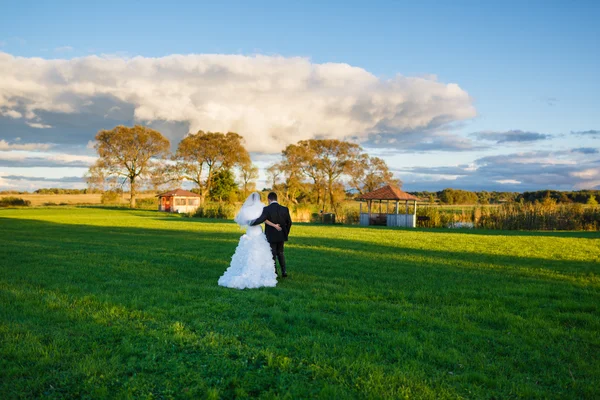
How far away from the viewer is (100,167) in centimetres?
6097

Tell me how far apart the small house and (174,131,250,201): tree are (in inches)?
69.4

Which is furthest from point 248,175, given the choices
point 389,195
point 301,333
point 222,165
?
point 301,333

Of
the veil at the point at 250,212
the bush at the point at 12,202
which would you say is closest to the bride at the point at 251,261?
the veil at the point at 250,212

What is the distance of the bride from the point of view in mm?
9180

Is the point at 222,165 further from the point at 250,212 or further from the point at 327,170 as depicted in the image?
the point at 250,212

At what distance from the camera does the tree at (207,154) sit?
62.3 metres

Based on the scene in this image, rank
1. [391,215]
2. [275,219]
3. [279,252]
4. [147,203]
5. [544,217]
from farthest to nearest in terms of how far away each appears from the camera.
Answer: [147,203], [391,215], [544,217], [279,252], [275,219]

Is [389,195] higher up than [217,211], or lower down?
higher up

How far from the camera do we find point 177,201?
199 feet

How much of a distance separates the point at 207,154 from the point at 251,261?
55.5m

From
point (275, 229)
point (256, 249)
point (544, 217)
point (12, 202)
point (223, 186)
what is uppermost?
point (223, 186)

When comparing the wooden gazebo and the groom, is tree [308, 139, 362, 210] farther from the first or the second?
the groom

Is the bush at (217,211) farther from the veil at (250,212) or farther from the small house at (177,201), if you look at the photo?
the veil at (250,212)

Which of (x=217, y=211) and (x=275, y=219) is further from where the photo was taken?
(x=217, y=211)
